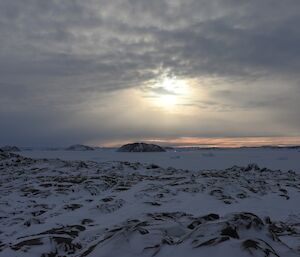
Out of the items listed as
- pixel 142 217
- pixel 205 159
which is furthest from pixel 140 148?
pixel 142 217

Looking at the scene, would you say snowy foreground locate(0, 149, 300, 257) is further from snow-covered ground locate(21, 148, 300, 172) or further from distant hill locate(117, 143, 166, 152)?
distant hill locate(117, 143, 166, 152)

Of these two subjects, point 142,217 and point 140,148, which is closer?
point 142,217

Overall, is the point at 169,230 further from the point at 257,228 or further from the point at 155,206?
the point at 155,206

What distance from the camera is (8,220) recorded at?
33.1ft

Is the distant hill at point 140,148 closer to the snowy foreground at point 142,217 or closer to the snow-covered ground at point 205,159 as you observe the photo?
the snow-covered ground at point 205,159

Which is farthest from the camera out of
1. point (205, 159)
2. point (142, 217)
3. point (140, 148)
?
point (140, 148)

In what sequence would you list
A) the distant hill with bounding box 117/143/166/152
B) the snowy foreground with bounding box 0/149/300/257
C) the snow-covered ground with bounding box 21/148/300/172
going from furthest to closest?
the distant hill with bounding box 117/143/166/152 < the snow-covered ground with bounding box 21/148/300/172 < the snowy foreground with bounding box 0/149/300/257

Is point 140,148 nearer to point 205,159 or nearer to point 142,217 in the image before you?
point 205,159

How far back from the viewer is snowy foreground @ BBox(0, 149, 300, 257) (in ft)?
16.9

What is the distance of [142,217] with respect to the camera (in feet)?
28.3

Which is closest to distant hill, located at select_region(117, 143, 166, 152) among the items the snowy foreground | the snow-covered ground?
the snow-covered ground

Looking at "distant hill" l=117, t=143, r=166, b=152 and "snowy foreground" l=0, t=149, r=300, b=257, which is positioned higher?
"distant hill" l=117, t=143, r=166, b=152

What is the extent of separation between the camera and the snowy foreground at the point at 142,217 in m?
5.14

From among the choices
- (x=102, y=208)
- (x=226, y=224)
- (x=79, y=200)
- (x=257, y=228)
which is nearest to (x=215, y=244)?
(x=226, y=224)
